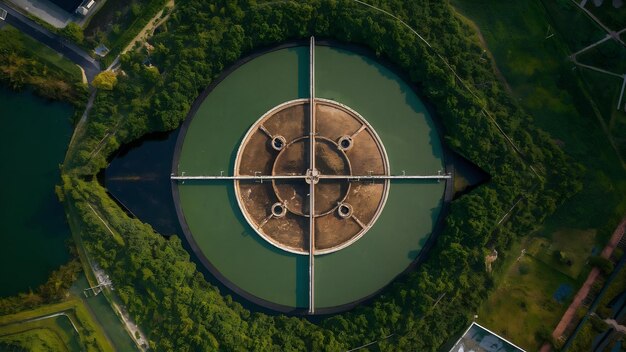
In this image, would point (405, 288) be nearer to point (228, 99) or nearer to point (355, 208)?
point (355, 208)

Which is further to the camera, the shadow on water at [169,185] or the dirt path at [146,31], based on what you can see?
the dirt path at [146,31]

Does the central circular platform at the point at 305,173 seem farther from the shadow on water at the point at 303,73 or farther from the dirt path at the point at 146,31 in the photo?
the dirt path at the point at 146,31

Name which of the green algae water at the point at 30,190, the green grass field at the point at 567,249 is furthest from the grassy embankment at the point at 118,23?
the green grass field at the point at 567,249

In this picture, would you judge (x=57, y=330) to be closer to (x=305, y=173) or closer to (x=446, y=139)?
(x=305, y=173)

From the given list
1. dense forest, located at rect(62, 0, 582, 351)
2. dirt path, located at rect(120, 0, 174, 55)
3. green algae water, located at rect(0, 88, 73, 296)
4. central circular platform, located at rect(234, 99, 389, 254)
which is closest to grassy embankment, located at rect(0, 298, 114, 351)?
green algae water, located at rect(0, 88, 73, 296)

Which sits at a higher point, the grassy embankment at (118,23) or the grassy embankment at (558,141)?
the grassy embankment at (118,23)
